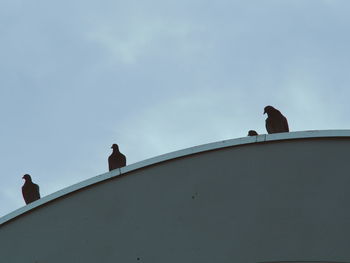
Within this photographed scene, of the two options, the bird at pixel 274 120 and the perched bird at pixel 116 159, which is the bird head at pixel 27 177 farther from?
the bird at pixel 274 120

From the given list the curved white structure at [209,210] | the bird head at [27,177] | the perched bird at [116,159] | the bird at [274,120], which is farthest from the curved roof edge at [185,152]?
the bird head at [27,177]

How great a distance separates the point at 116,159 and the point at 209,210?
19.4 feet

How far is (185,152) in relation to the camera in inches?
368

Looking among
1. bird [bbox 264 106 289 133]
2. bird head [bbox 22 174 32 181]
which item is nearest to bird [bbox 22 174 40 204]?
bird head [bbox 22 174 32 181]

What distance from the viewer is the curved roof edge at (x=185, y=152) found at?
354 inches

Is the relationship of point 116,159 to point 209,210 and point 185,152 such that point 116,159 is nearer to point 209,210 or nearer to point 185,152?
point 185,152

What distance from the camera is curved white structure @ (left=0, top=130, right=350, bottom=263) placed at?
8.53m

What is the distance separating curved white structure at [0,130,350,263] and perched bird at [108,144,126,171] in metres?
4.79

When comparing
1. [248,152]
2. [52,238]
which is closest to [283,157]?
[248,152]

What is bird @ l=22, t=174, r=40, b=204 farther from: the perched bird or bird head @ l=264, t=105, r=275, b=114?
bird head @ l=264, t=105, r=275, b=114

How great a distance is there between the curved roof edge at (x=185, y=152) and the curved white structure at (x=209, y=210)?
0.01 metres

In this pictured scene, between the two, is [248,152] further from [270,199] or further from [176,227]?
[176,227]

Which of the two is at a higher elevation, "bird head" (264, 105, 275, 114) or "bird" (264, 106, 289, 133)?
"bird head" (264, 105, 275, 114)

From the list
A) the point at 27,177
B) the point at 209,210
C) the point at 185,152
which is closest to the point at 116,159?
the point at 27,177
